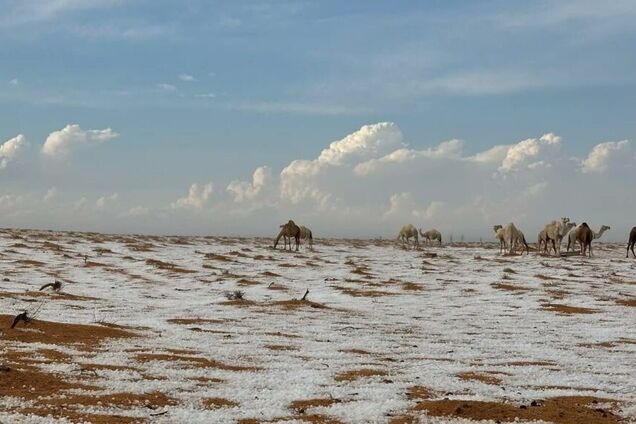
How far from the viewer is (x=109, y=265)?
98.2ft

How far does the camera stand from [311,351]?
11383 mm

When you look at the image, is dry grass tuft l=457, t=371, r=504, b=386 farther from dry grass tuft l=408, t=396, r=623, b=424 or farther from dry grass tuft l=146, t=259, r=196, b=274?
dry grass tuft l=146, t=259, r=196, b=274

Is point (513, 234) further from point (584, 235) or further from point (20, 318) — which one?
point (20, 318)

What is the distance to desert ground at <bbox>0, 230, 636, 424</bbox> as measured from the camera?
732 cm

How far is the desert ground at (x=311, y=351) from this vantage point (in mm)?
7324

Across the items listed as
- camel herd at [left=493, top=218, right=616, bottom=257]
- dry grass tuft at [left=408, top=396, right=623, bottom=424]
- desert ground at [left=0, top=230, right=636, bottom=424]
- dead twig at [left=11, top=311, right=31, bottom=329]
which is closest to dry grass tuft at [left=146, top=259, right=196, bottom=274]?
desert ground at [left=0, top=230, right=636, bottom=424]

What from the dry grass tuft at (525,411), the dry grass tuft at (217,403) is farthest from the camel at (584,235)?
the dry grass tuft at (217,403)

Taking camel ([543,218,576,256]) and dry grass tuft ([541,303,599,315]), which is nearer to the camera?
dry grass tuft ([541,303,599,315])

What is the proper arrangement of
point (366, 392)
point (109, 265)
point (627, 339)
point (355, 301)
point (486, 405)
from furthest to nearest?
point (109, 265), point (355, 301), point (627, 339), point (366, 392), point (486, 405)

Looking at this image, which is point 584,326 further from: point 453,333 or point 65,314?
point 65,314

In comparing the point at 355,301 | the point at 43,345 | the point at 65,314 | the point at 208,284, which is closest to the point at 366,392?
the point at 43,345

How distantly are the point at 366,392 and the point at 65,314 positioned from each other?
8.89 metres

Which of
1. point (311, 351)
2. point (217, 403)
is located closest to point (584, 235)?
point (311, 351)

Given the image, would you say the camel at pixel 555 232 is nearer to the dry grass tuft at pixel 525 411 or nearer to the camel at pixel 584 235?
the camel at pixel 584 235
